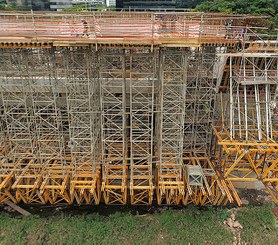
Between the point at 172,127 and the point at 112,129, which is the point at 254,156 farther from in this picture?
the point at 112,129

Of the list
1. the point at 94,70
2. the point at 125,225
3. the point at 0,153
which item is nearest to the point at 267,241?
the point at 125,225

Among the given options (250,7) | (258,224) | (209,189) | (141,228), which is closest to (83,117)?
(141,228)

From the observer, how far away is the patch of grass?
14170 mm

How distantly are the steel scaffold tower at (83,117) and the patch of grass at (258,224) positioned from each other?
28.8 feet

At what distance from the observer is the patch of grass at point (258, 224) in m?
14.2

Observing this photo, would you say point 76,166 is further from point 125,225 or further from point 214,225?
point 214,225

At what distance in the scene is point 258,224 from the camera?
14930mm

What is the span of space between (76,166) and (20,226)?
4.43 meters

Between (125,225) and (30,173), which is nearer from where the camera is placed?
(125,225)

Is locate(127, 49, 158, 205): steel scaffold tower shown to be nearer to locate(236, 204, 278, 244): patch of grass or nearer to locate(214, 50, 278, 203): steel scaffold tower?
locate(214, 50, 278, 203): steel scaffold tower

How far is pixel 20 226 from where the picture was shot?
1466 cm

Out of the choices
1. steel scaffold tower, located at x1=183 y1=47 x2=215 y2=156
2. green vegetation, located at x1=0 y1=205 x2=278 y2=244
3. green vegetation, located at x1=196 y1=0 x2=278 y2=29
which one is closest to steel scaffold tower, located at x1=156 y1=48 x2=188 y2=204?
steel scaffold tower, located at x1=183 y1=47 x2=215 y2=156

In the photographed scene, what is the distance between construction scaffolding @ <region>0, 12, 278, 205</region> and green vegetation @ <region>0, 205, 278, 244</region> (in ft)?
3.71

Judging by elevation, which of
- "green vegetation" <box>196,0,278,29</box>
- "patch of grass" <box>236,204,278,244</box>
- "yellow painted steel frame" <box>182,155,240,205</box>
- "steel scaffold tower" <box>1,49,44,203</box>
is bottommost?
"patch of grass" <box>236,204,278,244</box>
